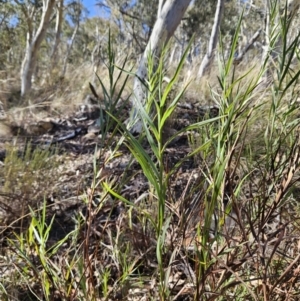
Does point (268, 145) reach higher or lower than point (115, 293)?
higher

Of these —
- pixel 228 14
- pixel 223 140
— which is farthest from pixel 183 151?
pixel 228 14

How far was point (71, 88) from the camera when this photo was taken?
4.93 metres

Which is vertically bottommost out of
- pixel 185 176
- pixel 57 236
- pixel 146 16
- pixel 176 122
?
pixel 57 236

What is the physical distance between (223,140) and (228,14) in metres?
15.3

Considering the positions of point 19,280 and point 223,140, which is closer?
point 223,140

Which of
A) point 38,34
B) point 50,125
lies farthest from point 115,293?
point 38,34

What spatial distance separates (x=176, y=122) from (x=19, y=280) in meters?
2.15

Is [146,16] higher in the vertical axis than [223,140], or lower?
higher

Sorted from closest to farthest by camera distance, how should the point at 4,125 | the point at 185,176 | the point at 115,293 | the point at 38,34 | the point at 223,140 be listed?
the point at 223,140 → the point at 115,293 → the point at 185,176 → the point at 4,125 → the point at 38,34

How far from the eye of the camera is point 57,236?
61.8 inches

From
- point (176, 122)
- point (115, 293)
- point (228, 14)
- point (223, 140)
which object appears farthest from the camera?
point (228, 14)

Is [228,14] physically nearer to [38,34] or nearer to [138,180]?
[38,34]

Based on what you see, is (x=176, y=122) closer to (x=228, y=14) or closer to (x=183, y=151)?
(x=183, y=151)

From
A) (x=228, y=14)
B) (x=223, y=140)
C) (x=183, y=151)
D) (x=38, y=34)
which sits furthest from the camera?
(x=228, y=14)
